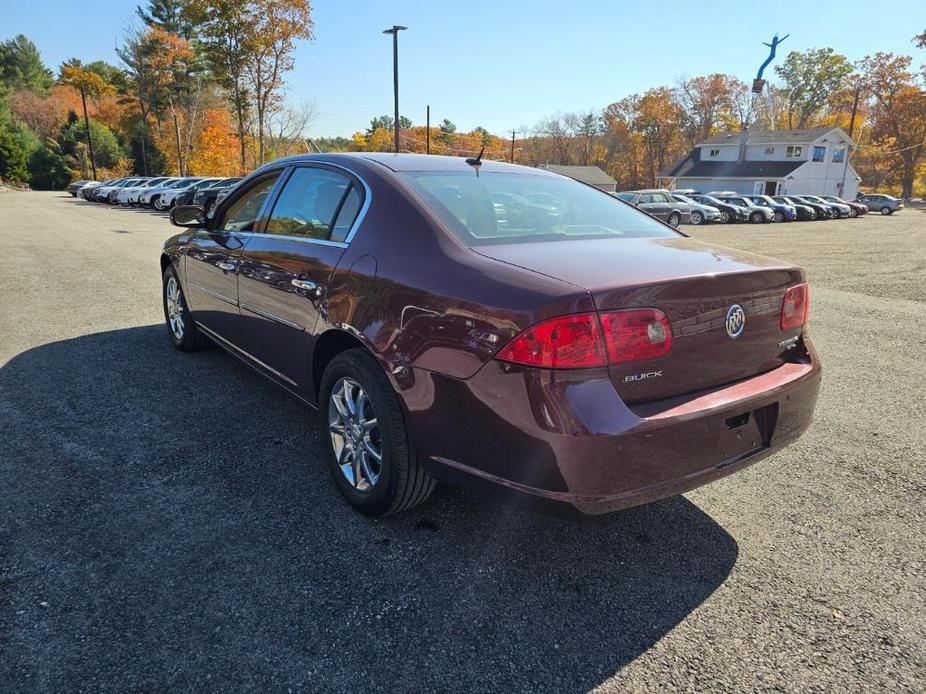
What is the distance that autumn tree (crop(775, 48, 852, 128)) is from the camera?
260 feet

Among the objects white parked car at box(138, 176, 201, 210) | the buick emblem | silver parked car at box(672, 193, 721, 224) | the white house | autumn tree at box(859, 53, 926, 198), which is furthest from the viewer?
autumn tree at box(859, 53, 926, 198)

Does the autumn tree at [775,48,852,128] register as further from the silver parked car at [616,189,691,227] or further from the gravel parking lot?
the gravel parking lot

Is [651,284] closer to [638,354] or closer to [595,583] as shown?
[638,354]

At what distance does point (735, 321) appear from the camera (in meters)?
2.41

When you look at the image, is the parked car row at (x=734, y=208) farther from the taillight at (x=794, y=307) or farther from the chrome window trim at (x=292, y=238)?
the taillight at (x=794, y=307)

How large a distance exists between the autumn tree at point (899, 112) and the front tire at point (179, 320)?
85.4m

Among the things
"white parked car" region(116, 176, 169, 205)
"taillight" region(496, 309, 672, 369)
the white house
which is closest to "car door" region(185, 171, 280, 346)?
"taillight" region(496, 309, 672, 369)

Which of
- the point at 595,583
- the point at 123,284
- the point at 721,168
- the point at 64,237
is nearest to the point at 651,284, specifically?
the point at 595,583

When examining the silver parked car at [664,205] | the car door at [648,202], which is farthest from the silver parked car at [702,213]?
the car door at [648,202]

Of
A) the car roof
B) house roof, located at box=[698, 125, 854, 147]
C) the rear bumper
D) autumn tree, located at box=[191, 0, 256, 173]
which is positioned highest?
autumn tree, located at box=[191, 0, 256, 173]

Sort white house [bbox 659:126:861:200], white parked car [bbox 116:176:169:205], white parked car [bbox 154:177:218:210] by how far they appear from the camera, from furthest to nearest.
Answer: white house [bbox 659:126:861:200], white parked car [bbox 116:176:169:205], white parked car [bbox 154:177:218:210]

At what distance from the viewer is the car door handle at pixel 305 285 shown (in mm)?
3037

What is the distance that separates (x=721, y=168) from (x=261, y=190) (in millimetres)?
63893

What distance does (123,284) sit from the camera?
8734 millimetres
